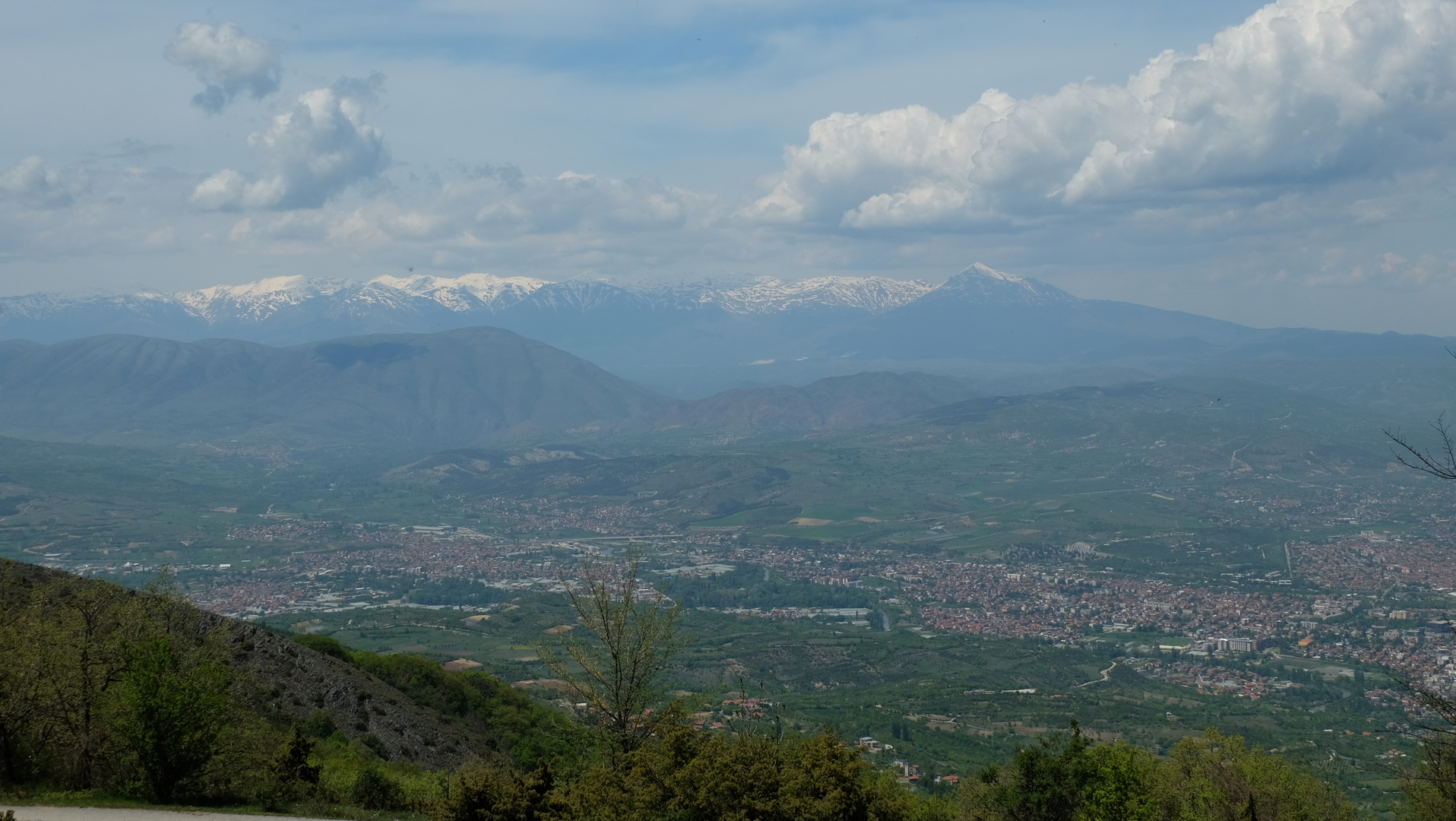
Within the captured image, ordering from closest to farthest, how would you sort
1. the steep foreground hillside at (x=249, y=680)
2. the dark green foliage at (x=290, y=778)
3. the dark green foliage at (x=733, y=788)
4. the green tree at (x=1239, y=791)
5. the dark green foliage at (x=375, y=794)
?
the dark green foliage at (x=733, y=788)
the steep foreground hillside at (x=249, y=680)
the dark green foliage at (x=290, y=778)
the dark green foliage at (x=375, y=794)
the green tree at (x=1239, y=791)

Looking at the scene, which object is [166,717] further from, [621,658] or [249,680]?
[621,658]

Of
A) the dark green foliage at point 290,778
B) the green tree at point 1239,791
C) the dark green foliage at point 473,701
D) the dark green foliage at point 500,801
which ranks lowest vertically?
the dark green foliage at point 473,701

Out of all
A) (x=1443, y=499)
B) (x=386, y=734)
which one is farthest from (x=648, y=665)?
(x=1443, y=499)

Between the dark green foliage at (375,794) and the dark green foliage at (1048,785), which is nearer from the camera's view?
the dark green foliage at (375,794)

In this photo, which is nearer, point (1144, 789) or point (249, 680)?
point (1144, 789)

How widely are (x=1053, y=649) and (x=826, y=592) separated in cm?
2976

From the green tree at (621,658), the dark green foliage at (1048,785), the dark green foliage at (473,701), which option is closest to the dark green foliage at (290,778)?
the green tree at (621,658)

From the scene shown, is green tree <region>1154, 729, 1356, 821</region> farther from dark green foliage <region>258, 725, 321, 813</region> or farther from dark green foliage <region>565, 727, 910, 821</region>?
dark green foliage <region>258, 725, 321, 813</region>

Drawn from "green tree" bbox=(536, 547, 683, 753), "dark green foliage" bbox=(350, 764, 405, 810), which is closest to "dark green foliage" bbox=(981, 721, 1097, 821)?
"green tree" bbox=(536, 547, 683, 753)

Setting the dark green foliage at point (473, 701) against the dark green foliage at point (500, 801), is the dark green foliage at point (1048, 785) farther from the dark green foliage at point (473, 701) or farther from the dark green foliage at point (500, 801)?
the dark green foliage at point (473, 701)

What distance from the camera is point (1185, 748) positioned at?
2919cm

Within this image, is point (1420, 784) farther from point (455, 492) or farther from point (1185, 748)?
point (455, 492)

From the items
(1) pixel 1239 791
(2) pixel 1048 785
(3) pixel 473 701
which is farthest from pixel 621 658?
(3) pixel 473 701

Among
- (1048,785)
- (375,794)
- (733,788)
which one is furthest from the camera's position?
(1048,785)
